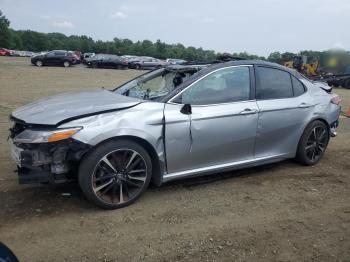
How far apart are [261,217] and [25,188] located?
2.75 meters

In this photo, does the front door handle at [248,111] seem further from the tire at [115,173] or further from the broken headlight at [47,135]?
the broken headlight at [47,135]

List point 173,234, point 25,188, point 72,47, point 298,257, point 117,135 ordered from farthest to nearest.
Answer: point 72,47 → point 25,188 → point 117,135 → point 173,234 → point 298,257

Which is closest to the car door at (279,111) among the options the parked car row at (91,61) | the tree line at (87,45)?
the parked car row at (91,61)

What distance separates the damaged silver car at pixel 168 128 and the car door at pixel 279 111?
14mm

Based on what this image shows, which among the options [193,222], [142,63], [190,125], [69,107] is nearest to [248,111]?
[190,125]

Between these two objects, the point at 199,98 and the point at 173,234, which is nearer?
the point at 173,234

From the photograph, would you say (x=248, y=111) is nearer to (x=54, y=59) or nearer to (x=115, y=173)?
(x=115, y=173)

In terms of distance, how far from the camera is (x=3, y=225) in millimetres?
3559

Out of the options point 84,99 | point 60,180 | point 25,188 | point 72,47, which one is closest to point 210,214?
point 60,180

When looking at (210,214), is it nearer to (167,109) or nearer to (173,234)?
(173,234)

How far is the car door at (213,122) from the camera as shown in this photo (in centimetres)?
420

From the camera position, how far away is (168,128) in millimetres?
4113

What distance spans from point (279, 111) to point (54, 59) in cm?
3065

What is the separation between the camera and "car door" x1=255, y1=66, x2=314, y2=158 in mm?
4895
